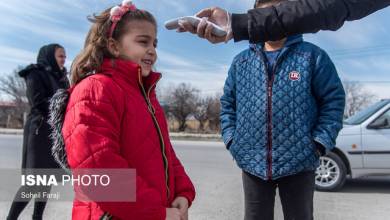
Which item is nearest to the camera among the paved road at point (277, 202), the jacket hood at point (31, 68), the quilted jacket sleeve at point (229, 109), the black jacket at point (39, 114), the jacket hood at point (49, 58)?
the quilted jacket sleeve at point (229, 109)

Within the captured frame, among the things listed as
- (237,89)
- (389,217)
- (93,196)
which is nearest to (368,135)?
(389,217)

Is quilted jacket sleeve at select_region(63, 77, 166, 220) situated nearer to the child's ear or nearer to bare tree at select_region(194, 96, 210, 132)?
the child's ear

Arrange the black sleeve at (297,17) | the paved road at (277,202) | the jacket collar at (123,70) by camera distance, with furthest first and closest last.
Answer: the paved road at (277,202), the jacket collar at (123,70), the black sleeve at (297,17)

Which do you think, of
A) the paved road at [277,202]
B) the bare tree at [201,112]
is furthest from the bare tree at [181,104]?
the paved road at [277,202]

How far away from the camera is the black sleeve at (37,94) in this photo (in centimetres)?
378

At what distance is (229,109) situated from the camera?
9.78ft

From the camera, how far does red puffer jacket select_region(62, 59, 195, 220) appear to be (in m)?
1.78

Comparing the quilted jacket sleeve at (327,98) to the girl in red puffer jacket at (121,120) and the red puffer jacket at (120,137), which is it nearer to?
the girl in red puffer jacket at (121,120)

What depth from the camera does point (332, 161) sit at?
6.57m

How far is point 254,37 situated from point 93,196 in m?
0.96

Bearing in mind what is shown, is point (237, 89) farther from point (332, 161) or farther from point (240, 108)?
point (332, 161)

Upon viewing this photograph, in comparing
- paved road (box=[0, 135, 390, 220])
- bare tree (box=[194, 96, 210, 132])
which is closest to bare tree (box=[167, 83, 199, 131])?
bare tree (box=[194, 96, 210, 132])

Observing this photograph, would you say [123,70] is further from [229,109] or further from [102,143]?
[229,109]

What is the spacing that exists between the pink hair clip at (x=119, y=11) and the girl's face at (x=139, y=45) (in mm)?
64
